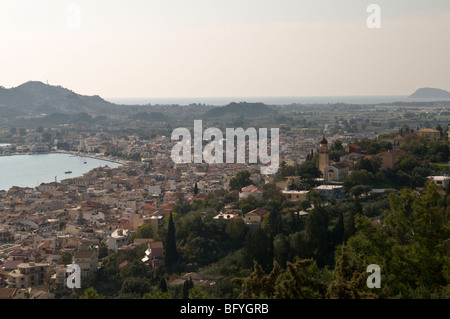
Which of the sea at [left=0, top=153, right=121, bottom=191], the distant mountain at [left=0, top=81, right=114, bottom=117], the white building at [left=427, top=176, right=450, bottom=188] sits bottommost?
the sea at [left=0, top=153, right=121, bottom=191]

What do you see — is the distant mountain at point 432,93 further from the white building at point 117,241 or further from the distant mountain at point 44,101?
the white building at point 117,241

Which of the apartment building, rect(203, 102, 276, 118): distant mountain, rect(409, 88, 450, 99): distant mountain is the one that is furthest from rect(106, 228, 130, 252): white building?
rect(409, 88, 450, 99): distant mountain

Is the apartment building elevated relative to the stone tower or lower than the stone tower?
lower

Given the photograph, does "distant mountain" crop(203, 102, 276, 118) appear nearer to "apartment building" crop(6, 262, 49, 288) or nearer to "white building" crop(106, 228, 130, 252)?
"white building" crop(106, 228, 130, 252)

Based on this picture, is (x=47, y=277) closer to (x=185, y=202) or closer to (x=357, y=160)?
(x=185, y=202)

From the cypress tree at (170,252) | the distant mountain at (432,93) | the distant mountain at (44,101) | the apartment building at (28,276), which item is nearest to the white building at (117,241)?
the apartment building at (28,276)

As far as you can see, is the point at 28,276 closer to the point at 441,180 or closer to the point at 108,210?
the point at 108,210

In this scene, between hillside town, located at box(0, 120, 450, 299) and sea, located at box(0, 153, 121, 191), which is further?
sea, located at box(0, 153, 121, 191)
